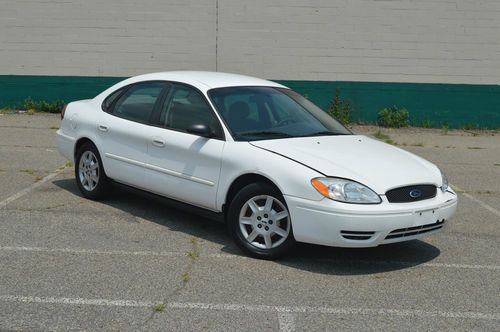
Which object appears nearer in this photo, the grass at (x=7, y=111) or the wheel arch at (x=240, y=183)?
the wheel arch at (x=240, y=183)

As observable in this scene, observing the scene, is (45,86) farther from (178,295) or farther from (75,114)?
(178,295)

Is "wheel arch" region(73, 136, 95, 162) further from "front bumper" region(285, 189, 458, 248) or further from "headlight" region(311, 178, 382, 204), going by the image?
"headlight" region(311, 178, 382, 204)

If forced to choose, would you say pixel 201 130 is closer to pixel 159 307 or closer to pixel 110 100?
pixel 110 100

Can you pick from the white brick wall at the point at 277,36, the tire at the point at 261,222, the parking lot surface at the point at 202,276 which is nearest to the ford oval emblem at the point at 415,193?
the parking lot surface at the point at 202,276

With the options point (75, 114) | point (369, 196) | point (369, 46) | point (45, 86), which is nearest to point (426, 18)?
point (369, 46)

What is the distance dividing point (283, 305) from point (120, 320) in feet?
3.68

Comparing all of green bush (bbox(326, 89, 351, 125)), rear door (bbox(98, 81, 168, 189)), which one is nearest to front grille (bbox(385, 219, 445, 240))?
rear door (bbox(98, 81, 168, 189))

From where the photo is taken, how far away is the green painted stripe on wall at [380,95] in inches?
580

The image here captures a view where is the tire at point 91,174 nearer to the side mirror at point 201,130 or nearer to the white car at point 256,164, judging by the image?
the white car at point 256,164

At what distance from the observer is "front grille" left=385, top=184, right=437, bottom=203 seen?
5461 mm

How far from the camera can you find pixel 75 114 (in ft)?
25.4

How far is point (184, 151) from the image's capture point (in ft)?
20.7

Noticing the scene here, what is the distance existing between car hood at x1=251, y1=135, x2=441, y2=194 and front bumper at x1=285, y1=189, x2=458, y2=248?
8.1 inches

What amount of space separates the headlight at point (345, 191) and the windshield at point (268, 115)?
0.96 metres
